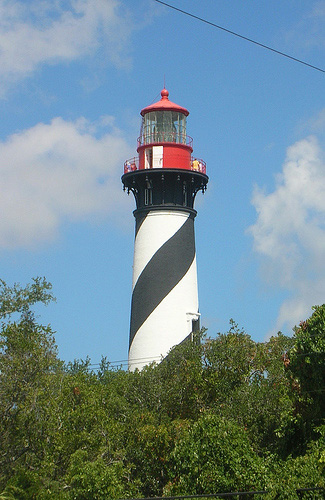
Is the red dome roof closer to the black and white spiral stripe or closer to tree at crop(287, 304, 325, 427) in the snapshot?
the black and white spiral stripe

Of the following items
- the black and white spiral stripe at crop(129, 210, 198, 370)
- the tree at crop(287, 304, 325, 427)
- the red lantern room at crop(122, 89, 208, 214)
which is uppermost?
the red lantern room at crop(122, 89, 208, 214)

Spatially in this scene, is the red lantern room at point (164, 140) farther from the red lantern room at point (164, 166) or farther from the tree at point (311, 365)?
the tree at point (311, 365)

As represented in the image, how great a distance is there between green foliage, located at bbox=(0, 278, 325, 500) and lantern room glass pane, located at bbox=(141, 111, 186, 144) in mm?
11991

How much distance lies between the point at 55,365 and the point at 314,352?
8.27m

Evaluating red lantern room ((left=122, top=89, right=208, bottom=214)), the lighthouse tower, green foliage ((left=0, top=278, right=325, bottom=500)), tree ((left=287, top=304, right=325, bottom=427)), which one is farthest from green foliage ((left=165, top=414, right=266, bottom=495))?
red lantern room ((left=122, top=89, right=208, bottom=214))

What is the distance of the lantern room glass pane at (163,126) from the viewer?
39.6m

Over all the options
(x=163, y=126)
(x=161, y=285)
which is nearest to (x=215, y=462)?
(x=161, y=285)

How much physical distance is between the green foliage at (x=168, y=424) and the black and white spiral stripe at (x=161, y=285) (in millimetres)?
5913

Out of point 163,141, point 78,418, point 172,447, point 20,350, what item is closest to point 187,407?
point 172,447

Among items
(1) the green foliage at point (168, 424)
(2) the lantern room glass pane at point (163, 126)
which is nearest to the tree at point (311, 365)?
(1) the green foliage at point (168, 424)

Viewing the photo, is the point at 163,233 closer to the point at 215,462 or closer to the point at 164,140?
the point at 164,140

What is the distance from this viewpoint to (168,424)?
28.3 meters

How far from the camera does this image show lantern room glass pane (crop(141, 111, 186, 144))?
39.6 m

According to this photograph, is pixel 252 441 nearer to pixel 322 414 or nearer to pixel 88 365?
pixel 322 414
